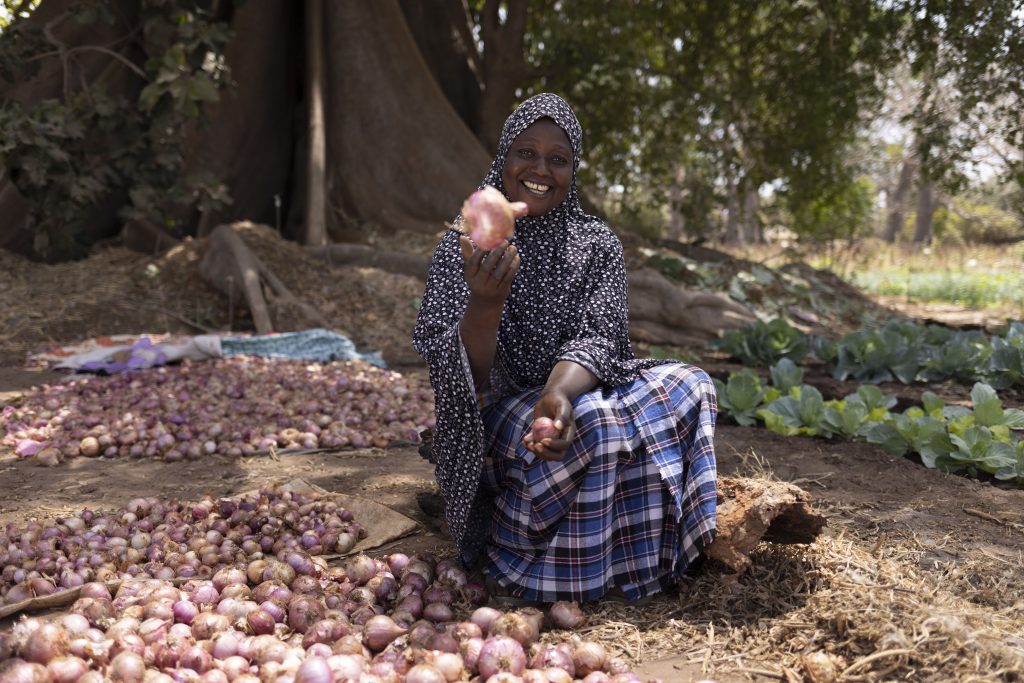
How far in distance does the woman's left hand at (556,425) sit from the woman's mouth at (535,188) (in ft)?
2.38

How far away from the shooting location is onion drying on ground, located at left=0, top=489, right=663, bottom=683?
1.98 m

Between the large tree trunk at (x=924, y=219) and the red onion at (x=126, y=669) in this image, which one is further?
the large tree trunk at (x=924, y=219)

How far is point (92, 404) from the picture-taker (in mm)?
4621

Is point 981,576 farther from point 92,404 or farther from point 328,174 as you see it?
point 328,174

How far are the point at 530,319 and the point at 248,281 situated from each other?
4902 millimetres

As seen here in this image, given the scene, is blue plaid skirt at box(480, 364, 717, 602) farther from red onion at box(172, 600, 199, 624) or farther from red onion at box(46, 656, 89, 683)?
red onion at box(46, 656, 89, 683)

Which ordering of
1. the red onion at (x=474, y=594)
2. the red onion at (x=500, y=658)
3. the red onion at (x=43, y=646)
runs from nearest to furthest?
1. the red onion at (x=43, y=646)
2. the red onion at (x=500, y=658)
3. the red onion at (x=474, y=594)

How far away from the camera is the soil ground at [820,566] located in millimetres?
2119

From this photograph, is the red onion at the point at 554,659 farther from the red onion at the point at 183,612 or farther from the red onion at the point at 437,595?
the red onion at the point at 183,612

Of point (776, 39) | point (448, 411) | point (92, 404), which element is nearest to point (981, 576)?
point (448, 411)

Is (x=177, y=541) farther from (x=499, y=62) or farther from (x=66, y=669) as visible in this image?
(x=499, y=62)

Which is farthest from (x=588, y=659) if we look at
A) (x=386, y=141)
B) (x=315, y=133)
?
(x=386, y=141)

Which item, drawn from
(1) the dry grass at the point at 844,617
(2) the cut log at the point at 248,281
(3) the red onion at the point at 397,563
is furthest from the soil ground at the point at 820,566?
(2) the cut log at the point at 248,281

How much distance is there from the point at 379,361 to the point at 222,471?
96.3 inches
